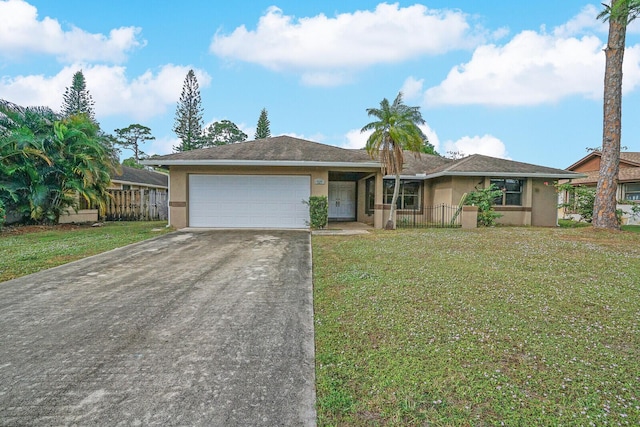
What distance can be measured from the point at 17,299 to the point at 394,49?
53.1 feet

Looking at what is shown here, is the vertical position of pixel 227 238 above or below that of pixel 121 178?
below

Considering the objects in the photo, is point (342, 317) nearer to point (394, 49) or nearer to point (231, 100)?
point (394, 49)

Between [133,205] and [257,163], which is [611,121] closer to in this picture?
[257,163]

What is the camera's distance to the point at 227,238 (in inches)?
424

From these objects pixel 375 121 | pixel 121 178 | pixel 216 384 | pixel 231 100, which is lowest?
pixel 216 384

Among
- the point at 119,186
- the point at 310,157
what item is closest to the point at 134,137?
the point at 119,186

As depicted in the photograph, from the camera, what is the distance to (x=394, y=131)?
1203 cm

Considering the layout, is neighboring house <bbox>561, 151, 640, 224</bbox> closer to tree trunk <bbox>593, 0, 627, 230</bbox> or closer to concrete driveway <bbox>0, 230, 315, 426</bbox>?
tree trunk <bbox>593, 0, 627, 230</bbox>

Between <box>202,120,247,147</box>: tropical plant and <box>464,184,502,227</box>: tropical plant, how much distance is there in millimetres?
37178

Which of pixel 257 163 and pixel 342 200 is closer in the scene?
pixel 257 163

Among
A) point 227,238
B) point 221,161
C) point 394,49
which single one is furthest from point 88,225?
point 394,49

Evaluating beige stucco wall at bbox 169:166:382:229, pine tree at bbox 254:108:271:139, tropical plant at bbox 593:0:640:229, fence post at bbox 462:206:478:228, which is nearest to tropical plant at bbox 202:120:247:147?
pine tree at bbox 254:108:271:139

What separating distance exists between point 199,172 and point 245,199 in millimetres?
2045

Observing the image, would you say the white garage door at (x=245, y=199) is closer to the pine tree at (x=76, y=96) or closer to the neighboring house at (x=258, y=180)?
the neighboring house at (x=258, y=180)
